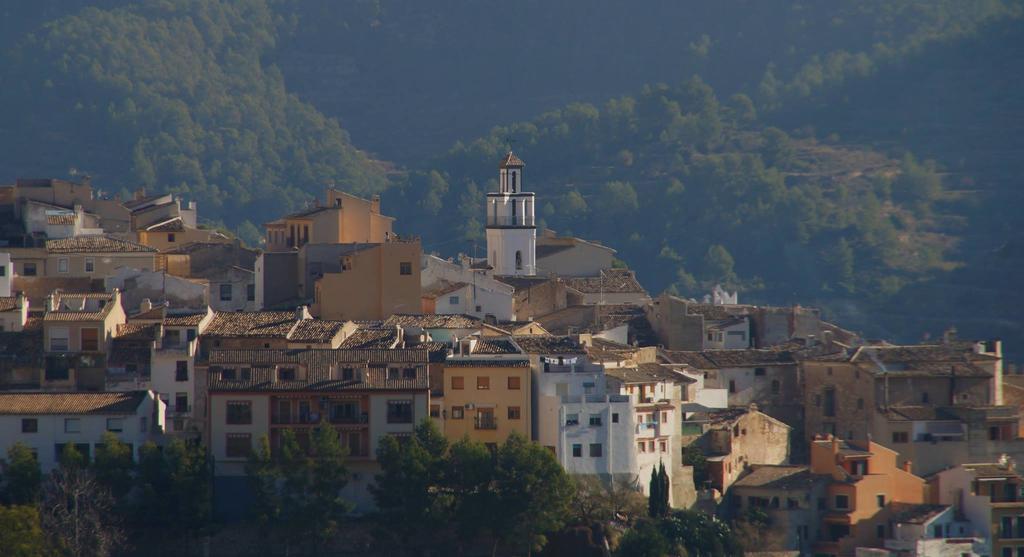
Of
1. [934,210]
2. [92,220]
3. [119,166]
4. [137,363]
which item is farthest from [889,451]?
[119,166]

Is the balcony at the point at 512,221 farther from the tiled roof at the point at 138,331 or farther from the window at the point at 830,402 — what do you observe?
the tiled roof at the point at 138,331

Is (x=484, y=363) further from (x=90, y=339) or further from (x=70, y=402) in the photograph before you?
(x=70, y=402)

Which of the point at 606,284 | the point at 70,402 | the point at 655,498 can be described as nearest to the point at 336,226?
the point at 606,284

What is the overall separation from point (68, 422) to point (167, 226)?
25.1 metres

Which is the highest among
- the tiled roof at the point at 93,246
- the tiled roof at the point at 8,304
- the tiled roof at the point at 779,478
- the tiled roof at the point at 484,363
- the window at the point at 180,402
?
the tiled roof at the point at 93,246

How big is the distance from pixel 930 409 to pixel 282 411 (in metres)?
19.2

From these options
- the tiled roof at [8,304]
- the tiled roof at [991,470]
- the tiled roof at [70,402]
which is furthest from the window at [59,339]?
the tiled roof at [991,470]

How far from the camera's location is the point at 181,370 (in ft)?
224

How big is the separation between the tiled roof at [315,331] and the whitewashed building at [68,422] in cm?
596

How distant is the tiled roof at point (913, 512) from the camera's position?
6975cm

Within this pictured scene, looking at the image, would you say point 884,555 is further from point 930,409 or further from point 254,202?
point 254,202

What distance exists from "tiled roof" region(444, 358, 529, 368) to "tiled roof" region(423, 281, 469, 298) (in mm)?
13123

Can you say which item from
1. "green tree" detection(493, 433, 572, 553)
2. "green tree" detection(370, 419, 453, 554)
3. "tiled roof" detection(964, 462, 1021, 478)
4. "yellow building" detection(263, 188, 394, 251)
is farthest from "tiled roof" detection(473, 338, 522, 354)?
"yellow building" detection(263, 188, 394, 251)

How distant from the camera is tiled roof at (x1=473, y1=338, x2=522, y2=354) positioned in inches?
2726
